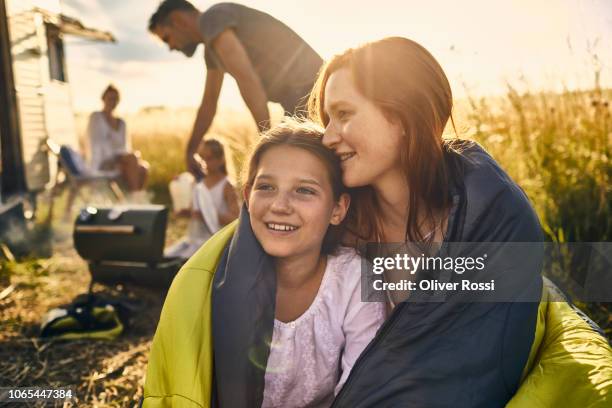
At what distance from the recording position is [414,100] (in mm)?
1722

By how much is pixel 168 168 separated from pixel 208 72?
190 inches

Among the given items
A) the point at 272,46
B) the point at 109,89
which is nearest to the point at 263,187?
the point at 272,46

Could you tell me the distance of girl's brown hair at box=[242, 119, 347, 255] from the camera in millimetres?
1771

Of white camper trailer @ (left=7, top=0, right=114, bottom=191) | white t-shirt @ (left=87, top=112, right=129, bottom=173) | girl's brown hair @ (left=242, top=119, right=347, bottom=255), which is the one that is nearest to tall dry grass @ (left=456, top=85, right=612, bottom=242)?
girl's brown hair @ (left=242, top=119, right=347, bottom=255)

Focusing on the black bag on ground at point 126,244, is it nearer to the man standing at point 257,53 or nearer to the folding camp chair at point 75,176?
the man standing at point 257,53

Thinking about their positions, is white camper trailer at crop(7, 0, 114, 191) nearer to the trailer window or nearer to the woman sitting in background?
the trailer window

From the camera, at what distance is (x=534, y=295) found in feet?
4.94

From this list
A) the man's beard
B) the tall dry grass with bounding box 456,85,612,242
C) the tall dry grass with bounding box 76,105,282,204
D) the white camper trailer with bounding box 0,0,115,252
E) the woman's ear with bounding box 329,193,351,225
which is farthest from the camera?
the white camper trailer with bounding box 0,0,115,252

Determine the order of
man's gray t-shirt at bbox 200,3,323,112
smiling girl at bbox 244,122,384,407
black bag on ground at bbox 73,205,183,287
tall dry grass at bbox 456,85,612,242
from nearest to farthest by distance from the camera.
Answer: smiling girl at bbox 244,122,384,407 < man's gray t-shirt at bbox 200,3,323,112 < tall dry grass at bbox 456,85,612,242 < black bag on ground at bbox 73,205,183,287

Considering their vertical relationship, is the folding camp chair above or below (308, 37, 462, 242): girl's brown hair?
below

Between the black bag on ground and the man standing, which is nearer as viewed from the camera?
the man standing

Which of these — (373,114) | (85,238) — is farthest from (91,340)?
(373,114)

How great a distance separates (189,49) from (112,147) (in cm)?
384

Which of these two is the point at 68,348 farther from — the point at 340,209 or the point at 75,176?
the point at 75,176
